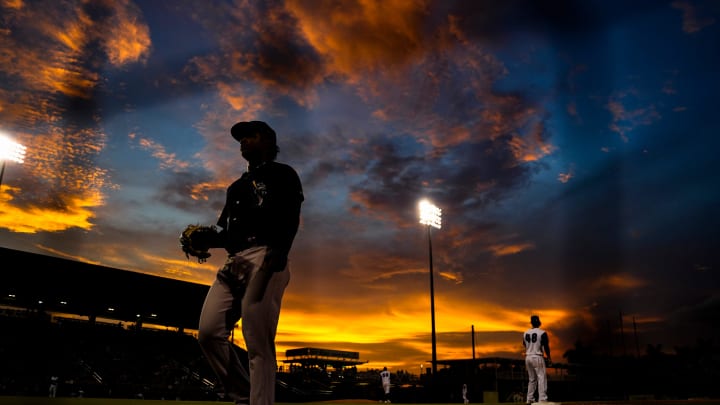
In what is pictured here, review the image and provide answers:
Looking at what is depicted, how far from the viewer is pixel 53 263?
116ft

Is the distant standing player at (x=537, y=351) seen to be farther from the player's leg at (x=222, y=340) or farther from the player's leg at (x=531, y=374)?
the player's leg at (x=222, y=340)

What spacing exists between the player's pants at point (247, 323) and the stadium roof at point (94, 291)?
37.3 m

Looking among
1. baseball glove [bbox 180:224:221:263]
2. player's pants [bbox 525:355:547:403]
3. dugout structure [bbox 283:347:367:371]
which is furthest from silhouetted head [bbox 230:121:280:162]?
dugout structure [bbox 283:347:367:371]

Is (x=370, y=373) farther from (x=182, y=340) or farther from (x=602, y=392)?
(x=182, y=340)

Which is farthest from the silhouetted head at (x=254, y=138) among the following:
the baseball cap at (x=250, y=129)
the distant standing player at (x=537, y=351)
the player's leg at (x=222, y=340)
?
the distant standing player at (x=537, y=351)

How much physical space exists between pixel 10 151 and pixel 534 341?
89.6 ft

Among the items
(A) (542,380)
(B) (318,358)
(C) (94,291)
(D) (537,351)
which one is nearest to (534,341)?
(D) (537,351)

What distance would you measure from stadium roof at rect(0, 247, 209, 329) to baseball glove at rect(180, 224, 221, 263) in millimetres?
36714

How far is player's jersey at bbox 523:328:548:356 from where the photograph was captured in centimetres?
1298

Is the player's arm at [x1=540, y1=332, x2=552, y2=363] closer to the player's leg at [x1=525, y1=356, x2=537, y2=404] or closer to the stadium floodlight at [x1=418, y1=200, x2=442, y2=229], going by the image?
the player's leg at [x1=525, y1=356, x2=537, y2=404]

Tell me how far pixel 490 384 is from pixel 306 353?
21110 millimetres

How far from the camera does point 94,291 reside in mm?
37562

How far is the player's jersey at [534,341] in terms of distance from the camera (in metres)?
13.0

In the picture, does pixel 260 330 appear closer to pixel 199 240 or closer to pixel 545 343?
pixel 199 240
